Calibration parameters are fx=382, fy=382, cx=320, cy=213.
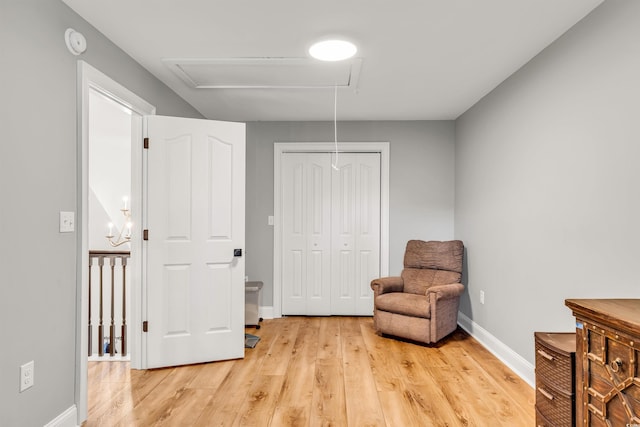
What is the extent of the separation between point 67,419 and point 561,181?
3245 mm

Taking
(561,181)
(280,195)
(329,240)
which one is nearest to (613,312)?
(561,181)

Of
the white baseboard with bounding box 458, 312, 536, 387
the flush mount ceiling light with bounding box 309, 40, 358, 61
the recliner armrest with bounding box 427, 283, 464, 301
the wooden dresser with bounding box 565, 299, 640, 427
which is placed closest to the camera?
the wooden dresser with bounding box 565, 299, 640, 427

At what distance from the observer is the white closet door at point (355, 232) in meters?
→ 4.68

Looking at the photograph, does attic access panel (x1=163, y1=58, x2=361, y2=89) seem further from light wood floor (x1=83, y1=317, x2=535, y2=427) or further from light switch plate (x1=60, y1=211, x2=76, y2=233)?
light wood floor (x1=83, y1=317, x2=535, y2=427)

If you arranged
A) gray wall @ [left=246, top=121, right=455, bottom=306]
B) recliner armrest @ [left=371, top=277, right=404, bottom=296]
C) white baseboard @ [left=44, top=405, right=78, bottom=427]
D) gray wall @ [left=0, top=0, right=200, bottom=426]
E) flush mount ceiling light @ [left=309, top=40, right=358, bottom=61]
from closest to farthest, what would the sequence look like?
gray wall @ [left=0, top=0, right=200, bottom=426], white baseboard @ [left=44, top=405, right=78, bottom=427], flush mount ceiling light @ [left=309, top=40, right=358, bottom=61], recliner armrest @ [left=371, top=277, right=404, bottom=296], gray wall @ [left=246, top=121, right=455, bottom=306]

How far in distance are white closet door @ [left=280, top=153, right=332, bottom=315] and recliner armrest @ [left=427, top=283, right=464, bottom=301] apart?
147 cm

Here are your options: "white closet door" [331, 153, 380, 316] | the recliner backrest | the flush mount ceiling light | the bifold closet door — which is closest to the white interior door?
the flush mount ceiling light

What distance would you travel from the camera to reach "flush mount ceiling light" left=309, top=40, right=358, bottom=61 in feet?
8.41

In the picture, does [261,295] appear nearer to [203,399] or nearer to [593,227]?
[203,399]

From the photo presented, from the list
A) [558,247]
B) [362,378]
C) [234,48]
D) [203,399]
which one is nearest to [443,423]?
[362,378]

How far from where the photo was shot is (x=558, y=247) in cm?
247

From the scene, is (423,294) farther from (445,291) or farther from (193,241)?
(193,241)

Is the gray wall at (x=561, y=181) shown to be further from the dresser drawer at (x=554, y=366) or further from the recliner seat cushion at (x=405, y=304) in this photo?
the recliner seat cushion at (x=405, y=304)

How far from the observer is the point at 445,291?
3582 millimetres
